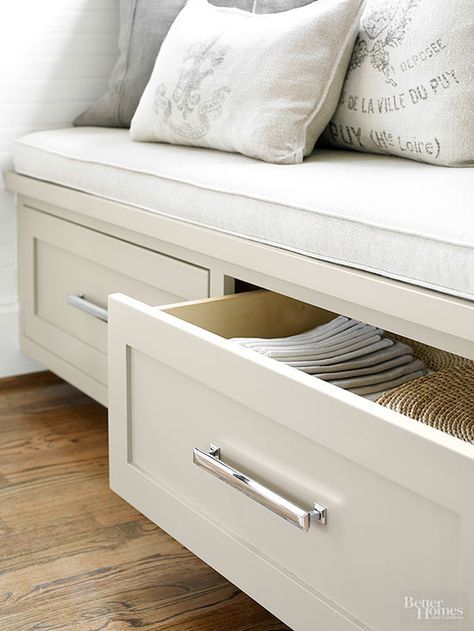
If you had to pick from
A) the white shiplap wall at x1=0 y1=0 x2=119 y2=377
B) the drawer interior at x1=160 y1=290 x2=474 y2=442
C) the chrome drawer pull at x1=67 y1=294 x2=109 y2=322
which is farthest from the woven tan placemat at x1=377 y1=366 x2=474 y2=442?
the white shiplap wall at x1=0 y1=0 x2=119 y2=377

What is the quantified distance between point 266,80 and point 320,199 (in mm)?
381

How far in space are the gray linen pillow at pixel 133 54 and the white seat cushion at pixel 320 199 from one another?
0.81 feet

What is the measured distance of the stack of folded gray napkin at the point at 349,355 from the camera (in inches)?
46.5

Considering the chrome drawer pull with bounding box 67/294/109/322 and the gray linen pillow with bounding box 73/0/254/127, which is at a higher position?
the gray linen pillow with bounding box 73/0/254/127

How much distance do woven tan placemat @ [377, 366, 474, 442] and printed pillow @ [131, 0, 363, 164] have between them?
50 centimetres

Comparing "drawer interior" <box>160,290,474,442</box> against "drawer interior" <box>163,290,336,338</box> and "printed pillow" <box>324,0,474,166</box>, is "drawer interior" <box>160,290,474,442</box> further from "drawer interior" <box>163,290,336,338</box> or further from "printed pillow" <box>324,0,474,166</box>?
"printed pillow" <box>324,0,474,166</box>

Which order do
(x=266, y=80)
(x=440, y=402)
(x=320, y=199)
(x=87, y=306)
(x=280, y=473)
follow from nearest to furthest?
(x=280, y=473) → (x=440, y=402) → (x=320, y=199) → (x=266, y=80) → (x=87, y=306)

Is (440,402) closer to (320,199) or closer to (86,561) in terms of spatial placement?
(320,199)

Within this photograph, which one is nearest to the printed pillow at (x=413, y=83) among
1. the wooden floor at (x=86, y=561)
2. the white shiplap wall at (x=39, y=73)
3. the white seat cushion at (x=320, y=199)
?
the white seat cushion at (x=320, y=199)

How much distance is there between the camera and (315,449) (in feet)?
2.98

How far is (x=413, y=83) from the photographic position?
1.40 meters

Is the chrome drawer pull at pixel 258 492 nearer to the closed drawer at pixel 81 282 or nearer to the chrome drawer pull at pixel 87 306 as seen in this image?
the closed drawer at pixel 81 282

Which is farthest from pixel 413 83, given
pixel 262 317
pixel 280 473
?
pixel 280 473

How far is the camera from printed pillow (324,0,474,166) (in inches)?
53.0
